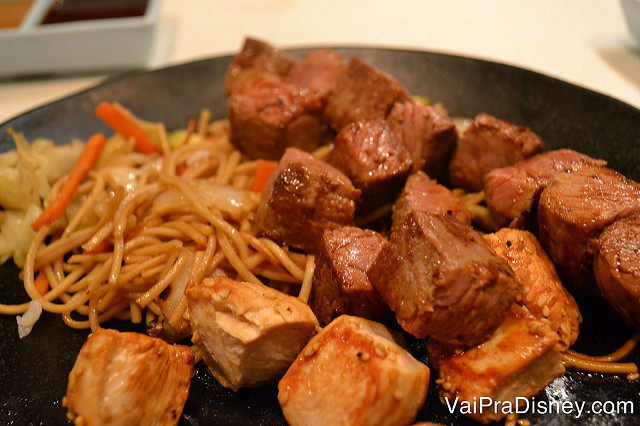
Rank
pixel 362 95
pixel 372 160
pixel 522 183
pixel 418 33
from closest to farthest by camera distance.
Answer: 1. pixel 522 183
2. pixel 372 160
3. pixel 362 95
4. pixel 418 33

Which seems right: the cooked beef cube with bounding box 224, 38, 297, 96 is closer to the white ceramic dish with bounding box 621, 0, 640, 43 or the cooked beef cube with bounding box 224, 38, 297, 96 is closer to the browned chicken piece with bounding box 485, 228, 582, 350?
the browned chicken piece with bounding box 485, 228, 582, 350

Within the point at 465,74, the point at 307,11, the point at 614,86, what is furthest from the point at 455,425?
the point at 307,11

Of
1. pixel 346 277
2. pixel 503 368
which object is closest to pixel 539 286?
pixel 503 368

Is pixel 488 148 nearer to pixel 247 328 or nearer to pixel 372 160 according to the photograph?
pixel 372 160

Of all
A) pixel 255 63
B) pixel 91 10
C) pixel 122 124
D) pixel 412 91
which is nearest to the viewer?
pixel 122 124

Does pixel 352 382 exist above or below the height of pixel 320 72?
below

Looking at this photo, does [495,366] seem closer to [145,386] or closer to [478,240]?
[478,240]

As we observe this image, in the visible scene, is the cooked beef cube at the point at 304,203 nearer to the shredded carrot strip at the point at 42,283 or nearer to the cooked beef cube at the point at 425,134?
the cooked beef cube at the point at 425,134
